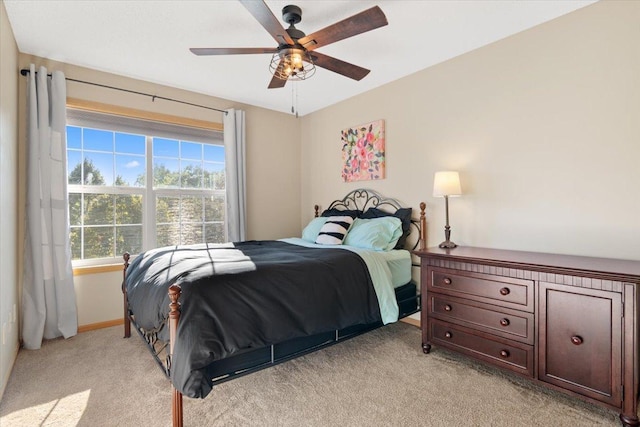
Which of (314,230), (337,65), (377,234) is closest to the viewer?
(337,65)

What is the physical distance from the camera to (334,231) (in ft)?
11.1

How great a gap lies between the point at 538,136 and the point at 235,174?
3195 millimetres

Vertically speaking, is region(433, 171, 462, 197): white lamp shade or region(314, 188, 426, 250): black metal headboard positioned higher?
region(433, 171, 462, 197): white lamp shade

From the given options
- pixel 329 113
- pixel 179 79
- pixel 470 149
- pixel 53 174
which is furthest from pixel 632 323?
pixel 53 174

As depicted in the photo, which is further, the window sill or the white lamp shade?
the window sill

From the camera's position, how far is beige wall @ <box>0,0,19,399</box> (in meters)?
2.16

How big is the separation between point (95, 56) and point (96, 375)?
2745 mm

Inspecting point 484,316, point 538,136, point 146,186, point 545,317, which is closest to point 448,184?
point 538,136

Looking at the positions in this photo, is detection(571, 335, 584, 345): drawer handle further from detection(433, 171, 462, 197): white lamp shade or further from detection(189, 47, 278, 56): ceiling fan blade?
detection(189, 47, 278, 56): ceiling fan blade

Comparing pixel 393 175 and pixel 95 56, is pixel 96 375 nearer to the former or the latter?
pixel 95 56

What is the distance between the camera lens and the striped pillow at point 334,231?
3336 millimetres

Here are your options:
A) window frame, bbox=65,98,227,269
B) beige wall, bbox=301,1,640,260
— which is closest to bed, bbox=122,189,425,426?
window frame, bbox=65,98,227,269

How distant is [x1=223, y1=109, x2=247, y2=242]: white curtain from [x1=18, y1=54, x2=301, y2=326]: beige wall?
184 mm

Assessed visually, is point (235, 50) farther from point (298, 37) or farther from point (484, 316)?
point (484, 316)
